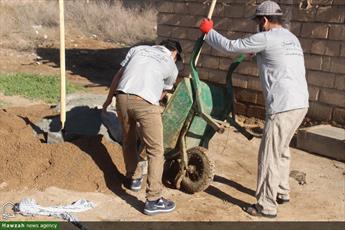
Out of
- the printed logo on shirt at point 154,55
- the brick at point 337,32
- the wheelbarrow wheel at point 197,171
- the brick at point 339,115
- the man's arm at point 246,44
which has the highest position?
the brick at point 337,32

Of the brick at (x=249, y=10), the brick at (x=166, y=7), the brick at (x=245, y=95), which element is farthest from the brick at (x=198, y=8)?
the brick at (x=245, y=95)

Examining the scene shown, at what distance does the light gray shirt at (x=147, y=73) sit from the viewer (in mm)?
4816

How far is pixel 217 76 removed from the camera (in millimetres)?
8727

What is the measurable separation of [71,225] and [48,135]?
1.77 metres

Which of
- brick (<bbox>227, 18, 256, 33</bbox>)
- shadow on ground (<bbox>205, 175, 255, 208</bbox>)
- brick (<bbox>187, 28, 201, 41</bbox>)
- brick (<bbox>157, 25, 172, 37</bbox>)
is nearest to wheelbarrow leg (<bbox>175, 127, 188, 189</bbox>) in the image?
shadow on ground (<bbox>205, 175, 255, 208</bbox>)

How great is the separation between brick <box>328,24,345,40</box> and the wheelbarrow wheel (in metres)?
2.94

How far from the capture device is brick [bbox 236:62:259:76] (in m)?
8.09

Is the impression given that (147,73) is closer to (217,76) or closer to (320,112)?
(320,112)

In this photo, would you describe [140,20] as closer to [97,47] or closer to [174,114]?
[97,47]

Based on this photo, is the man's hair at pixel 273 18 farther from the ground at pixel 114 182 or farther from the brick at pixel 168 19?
the brick at pixel 168 19

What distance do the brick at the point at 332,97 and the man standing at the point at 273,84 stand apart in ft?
7.97

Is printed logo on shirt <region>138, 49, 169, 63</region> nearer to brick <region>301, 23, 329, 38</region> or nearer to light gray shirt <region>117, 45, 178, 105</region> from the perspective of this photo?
light gray shirt <region>117, 45, 178, 105</region>

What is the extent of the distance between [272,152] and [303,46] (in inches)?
122

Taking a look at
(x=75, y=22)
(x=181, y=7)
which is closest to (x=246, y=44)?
(x=181, y=7)
